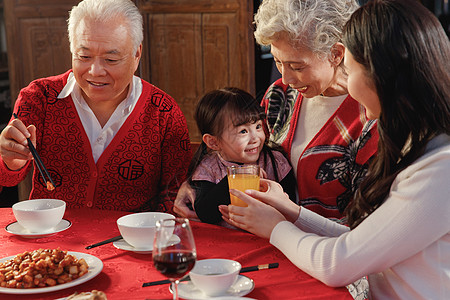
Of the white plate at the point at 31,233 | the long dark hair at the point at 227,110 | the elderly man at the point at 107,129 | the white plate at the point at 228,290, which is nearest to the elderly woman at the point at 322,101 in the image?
the long dark hair at the point at 227,110

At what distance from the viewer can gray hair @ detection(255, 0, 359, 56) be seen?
1.90 m

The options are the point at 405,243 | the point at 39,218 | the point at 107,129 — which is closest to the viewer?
the point at 405,243

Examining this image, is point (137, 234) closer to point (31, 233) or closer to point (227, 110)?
point (31, 233)

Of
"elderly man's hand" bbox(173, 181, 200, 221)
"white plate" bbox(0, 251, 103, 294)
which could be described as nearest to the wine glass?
"white plate" bbox(0, 251, 103, 294)

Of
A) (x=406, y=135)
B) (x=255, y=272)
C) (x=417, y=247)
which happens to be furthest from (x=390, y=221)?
(x=255, y=272)

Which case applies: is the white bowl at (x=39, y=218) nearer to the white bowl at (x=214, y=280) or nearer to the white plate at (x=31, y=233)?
the white plate at (x=31, y=233)

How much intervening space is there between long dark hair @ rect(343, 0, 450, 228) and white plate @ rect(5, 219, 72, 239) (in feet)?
3.11

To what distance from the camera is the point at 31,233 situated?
1.61 metres

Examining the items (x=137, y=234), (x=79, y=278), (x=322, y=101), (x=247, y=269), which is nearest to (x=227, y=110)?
(x=322, y=101)

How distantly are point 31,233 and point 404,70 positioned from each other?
1124 millimetres

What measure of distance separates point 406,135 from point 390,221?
0.23 metres

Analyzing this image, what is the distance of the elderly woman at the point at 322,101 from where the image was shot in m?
1.90

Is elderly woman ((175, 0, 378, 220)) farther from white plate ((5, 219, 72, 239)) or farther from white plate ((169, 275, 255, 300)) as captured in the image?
white plate ((169, 275, 255, 300))

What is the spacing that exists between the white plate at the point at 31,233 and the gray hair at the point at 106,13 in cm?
79
